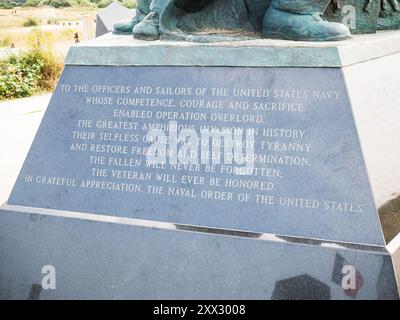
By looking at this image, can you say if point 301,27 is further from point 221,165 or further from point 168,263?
point 168,263

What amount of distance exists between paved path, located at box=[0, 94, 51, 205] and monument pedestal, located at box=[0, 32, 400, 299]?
142 centimetres

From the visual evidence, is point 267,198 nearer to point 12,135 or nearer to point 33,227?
point 33,227

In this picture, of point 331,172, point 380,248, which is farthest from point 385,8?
point 380,248

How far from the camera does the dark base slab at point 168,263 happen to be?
2256 millimetres

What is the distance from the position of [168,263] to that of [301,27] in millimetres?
1511

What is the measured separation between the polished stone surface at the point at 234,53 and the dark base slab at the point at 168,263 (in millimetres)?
878

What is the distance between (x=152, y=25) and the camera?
3080 millimetres

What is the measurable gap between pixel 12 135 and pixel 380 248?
16.4 feet

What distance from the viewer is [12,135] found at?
614 centimetres

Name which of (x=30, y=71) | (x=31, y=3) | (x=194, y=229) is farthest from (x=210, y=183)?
(x=31, y=3)

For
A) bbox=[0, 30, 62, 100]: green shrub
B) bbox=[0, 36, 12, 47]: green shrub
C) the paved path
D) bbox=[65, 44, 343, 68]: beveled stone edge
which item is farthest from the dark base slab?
bbox=[0, 36, 12, 47]: green shrub

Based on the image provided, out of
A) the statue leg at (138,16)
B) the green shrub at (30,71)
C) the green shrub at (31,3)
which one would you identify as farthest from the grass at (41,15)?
the statue leg at (138,16)

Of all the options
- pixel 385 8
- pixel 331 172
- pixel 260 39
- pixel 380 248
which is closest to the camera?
pixel 380 248

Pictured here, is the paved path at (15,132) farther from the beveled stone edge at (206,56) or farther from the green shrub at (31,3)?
the green shrub at (31,3)
